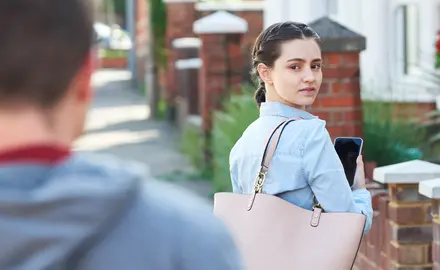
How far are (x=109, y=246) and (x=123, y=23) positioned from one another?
5207 cm

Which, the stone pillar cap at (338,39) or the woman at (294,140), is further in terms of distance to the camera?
the stone pillar cap at (338,39)

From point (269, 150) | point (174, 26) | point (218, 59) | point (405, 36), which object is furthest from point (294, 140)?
point (174, 26)

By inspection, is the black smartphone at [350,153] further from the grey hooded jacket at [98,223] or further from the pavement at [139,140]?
the pavement at [139,140]

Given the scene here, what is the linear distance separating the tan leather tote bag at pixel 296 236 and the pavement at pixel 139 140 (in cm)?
518

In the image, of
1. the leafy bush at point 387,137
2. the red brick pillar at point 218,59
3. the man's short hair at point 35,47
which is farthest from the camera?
the red brick pillar at point 218,59

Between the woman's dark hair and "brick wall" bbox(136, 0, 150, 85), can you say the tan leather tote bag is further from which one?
"brick wall" bbox(136, 0, 150, 85)

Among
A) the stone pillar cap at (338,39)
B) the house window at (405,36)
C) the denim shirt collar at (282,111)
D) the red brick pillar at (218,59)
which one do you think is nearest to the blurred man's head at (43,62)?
the denim shirt collar at (282,111)

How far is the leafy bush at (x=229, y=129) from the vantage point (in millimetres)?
8438

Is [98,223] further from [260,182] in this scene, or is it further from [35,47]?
[260,182]

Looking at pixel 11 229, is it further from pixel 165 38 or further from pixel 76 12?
pixel 165 38

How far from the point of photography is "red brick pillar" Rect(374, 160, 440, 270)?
16.5 feet

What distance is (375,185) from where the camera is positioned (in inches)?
228

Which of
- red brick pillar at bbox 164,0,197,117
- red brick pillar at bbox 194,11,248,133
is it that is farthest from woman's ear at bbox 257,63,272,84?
red brick pillar at bbox 164,0,197,117

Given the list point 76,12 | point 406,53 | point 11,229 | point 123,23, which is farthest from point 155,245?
point 123,23
